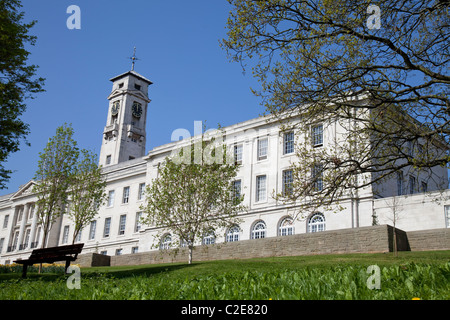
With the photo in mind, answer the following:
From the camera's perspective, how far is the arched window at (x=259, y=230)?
42250mm

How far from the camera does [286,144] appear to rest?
43.4m

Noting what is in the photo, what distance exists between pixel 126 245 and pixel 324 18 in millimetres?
49030

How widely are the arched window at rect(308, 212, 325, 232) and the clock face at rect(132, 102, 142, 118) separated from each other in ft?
169

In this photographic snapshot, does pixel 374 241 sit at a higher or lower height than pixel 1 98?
lower

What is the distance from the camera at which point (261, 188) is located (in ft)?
145

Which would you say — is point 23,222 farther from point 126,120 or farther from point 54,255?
point 54,255

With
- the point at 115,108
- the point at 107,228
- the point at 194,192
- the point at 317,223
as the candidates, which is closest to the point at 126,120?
the point at 115,108

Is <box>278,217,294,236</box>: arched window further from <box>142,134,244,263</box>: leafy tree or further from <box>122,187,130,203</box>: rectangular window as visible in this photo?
<box>122,187,130,203</box>: rectangular window

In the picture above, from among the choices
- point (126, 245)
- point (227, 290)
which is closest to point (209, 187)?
point (227, 290)

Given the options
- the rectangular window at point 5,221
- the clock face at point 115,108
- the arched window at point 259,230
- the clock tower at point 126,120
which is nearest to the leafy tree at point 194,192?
the arched window at point 259,230

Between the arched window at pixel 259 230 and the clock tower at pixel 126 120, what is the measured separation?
4057cm

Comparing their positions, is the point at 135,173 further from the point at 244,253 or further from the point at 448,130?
the point at 448,130

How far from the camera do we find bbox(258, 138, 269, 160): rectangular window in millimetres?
45003
